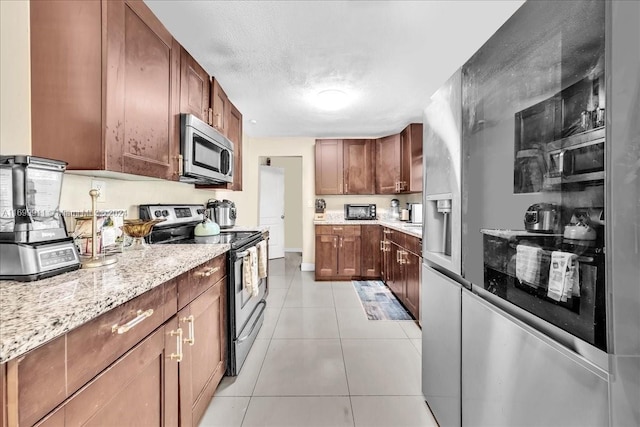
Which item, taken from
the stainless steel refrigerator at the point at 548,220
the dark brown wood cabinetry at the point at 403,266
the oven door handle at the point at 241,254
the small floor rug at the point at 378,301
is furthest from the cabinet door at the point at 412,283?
the oven door handle at the point at 241,254

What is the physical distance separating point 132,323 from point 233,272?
960mm

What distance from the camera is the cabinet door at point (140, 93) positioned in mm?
1188

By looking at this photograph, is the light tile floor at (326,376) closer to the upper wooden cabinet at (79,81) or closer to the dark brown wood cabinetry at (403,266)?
the dark brown wood cabinetry at (403,266)

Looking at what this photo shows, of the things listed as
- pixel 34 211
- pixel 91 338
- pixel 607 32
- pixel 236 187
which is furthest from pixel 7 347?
pixel 236 187

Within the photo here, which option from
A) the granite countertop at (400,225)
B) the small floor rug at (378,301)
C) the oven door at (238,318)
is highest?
the granite countertop at (400,225)

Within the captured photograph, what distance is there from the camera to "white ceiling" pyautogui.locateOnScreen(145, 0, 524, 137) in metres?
1.66

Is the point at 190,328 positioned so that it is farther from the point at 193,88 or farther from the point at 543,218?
the point at 193,88

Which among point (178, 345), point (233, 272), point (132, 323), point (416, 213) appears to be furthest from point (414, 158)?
point (132, 323)

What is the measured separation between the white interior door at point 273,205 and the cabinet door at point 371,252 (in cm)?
235

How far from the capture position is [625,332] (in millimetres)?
550

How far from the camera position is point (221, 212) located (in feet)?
9.64

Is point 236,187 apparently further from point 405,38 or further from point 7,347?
point 7,347

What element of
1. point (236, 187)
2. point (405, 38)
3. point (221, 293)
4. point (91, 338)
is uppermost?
point (405, 38)

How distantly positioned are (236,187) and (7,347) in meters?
2.63
